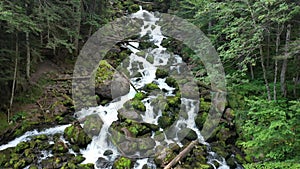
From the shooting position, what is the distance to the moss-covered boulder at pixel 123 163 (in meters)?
7.24

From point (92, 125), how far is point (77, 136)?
2.38 feet

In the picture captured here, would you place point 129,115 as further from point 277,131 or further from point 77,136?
point 277,131

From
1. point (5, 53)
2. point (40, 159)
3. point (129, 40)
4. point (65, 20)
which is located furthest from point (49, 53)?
point (40, 159)

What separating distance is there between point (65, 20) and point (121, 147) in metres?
7.23

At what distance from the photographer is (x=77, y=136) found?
27.3 feet

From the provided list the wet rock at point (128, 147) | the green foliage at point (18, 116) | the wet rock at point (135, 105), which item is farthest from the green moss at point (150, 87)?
the green foliage at point (18, 116)

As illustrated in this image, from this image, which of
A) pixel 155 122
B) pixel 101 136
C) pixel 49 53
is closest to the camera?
pixel 101 136

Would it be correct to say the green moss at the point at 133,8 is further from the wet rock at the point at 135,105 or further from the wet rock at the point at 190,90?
the wet rock at the point at 135,105

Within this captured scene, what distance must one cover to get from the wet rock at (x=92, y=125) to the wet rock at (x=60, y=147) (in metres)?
0.92

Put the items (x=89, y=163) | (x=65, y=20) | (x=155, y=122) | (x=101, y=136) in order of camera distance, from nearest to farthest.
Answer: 1. (x=89, y=163)
2. (x=101, y=136)
3. (x=155, y=122)
4. (x=65, y=20)

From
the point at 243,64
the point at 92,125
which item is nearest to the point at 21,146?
the point at 92,125

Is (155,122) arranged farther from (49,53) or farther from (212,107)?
(49,53)

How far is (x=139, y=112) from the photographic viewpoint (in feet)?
32.2

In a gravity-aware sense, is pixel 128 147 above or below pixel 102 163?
above
